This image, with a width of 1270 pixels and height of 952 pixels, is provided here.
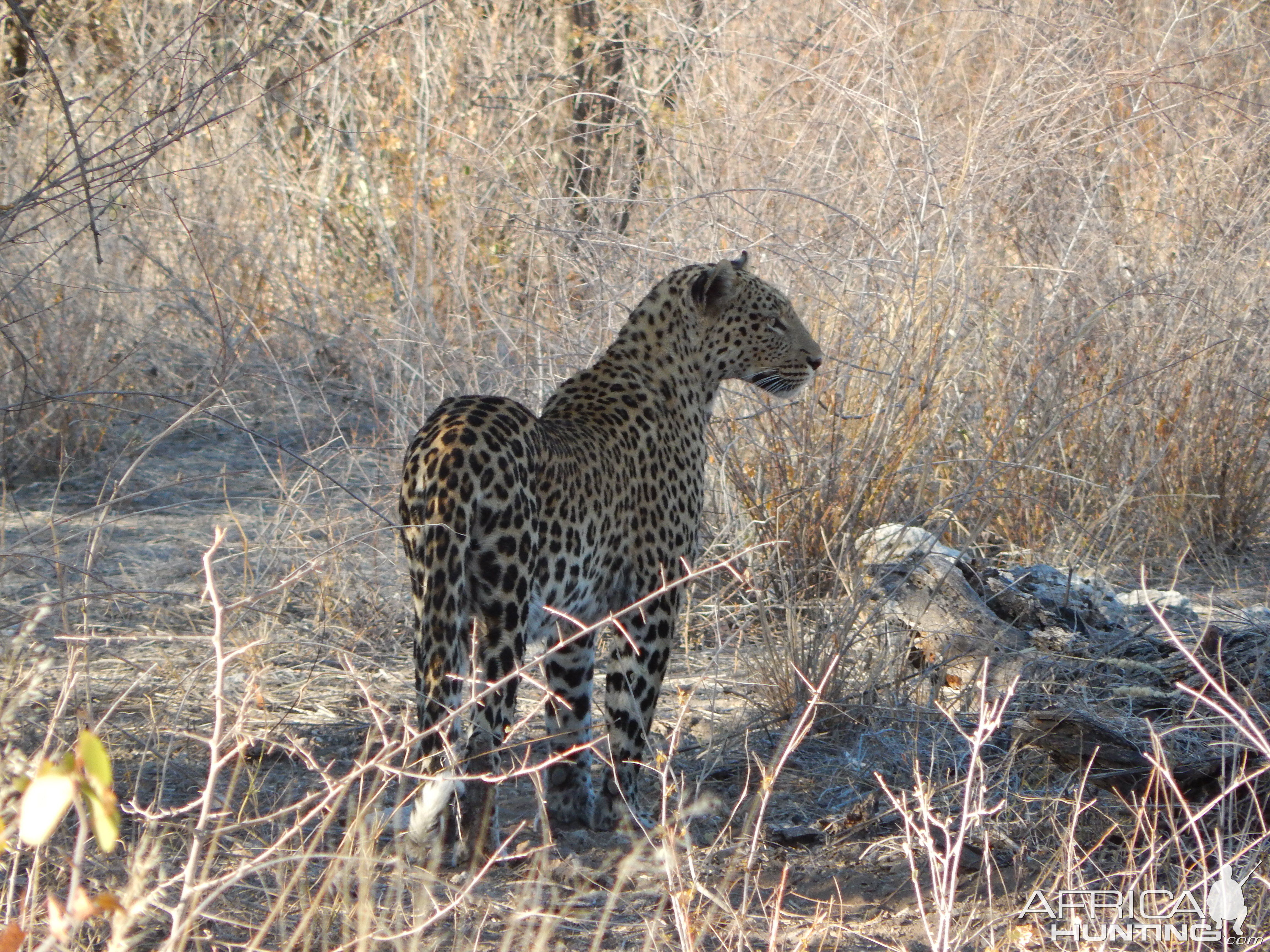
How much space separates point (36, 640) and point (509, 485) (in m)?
1.80

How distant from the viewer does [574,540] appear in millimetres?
3756

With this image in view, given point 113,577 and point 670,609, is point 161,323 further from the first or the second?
point 670,609

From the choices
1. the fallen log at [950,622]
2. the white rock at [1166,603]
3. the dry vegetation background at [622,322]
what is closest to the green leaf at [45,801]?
the dry vegetation background at [622,322]

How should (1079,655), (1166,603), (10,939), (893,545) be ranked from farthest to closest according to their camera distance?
(1166,603)
(1079,655)
(893,545)
(10,939)

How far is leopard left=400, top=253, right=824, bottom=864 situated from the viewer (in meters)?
3.33

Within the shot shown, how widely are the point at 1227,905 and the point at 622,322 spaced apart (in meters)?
3.35

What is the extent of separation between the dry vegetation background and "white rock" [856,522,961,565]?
0.52ft

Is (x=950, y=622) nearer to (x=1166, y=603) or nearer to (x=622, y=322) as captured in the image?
(x=1166, y=603)

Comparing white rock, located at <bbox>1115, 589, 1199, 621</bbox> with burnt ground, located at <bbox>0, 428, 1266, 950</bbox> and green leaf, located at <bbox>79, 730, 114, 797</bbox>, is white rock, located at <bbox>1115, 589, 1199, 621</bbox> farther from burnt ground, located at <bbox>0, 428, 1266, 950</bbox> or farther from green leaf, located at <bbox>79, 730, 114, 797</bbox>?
green leaf, located at <bbox>79, 730, 114, 797</bbox>

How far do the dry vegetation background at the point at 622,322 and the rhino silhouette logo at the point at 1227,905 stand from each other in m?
0.46

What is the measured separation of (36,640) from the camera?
4.32 meters

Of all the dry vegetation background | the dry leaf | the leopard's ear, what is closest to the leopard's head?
the leopard's ear

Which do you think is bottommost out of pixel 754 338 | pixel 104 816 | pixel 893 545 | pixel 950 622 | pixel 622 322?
pixel 950 622

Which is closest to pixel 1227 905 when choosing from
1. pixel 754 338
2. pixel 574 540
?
pixel 574 540
